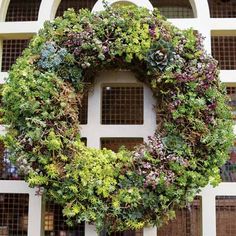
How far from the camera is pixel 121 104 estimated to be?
13.9 feet

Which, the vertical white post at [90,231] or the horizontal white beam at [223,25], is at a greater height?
the horizontal white beam at [223,25]

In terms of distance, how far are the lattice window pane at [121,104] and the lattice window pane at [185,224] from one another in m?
0.81

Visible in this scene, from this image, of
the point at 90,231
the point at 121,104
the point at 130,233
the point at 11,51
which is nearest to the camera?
the point at 90,231

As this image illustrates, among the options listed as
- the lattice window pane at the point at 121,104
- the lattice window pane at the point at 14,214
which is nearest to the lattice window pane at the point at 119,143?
the lattice window pane at the point at 121,104

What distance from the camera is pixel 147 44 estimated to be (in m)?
3.55

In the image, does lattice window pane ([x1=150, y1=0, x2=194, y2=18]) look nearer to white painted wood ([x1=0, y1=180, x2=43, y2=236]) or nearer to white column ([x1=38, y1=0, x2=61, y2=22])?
white column ([x1=38, y1=0, x2=61, y2=22])

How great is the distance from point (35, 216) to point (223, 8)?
2.48 meters

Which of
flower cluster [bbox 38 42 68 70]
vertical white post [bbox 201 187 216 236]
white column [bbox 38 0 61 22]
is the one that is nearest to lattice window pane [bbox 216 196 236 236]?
vertical white post [bbox 201 187 216 236]

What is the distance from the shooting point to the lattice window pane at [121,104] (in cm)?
423

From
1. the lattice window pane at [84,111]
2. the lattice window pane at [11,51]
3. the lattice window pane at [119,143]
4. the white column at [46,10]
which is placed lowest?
the lattice window pane at [119,143]

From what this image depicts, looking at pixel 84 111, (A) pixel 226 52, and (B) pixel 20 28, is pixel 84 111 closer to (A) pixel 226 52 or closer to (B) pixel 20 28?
(B) pixel 20 28

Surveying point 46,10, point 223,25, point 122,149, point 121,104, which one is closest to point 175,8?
point 223,25

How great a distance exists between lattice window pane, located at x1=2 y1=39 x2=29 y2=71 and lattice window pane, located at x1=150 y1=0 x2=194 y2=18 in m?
1.26

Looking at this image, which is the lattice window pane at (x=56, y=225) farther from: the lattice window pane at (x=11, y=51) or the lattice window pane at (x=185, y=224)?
the lattice window pane at (x=11, y=51)
